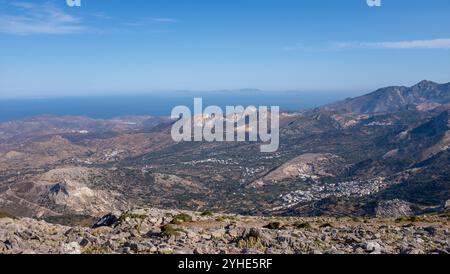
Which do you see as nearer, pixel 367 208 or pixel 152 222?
pixel 152 222

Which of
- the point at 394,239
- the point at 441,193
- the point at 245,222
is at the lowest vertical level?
the point at 441,193

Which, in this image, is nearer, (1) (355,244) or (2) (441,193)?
(1) (355,244)
